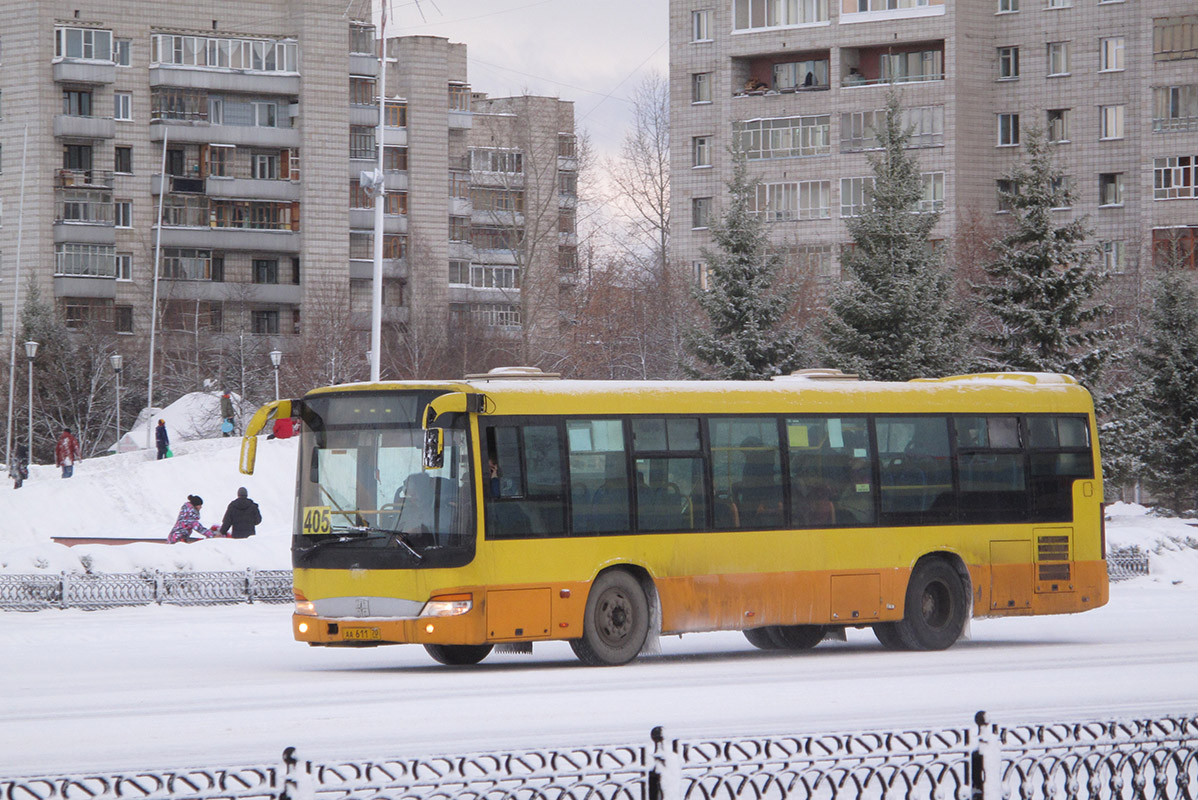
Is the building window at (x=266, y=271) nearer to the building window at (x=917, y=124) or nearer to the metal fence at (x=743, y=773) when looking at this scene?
the building window at (x=917, y=124)

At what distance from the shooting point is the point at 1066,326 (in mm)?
39781

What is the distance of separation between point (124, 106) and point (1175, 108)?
4484 cm

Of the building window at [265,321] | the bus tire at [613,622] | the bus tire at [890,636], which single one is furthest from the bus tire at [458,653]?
the building window at [265,321]

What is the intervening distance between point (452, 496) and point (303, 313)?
67.5 meters

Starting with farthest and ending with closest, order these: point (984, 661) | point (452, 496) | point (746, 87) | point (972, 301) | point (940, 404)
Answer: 1. point (746, 87)
2. point (972, 301)
3. point (940, 404)
4. point (984, 661)
5. point (452, 496)

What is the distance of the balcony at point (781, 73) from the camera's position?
240 feet

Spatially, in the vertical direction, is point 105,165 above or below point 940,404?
above

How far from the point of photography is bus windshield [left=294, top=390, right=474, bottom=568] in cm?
1683

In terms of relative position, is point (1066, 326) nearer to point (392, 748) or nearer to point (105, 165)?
point (392, 748)

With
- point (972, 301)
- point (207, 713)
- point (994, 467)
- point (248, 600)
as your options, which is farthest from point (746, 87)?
point (207, 713)

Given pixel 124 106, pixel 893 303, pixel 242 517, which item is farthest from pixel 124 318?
pixel 242 517

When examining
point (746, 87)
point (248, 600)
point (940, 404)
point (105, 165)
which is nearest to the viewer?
point (940, 404)

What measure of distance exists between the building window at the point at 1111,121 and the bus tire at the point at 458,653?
56.5 meters

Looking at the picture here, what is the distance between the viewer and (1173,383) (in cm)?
4462
